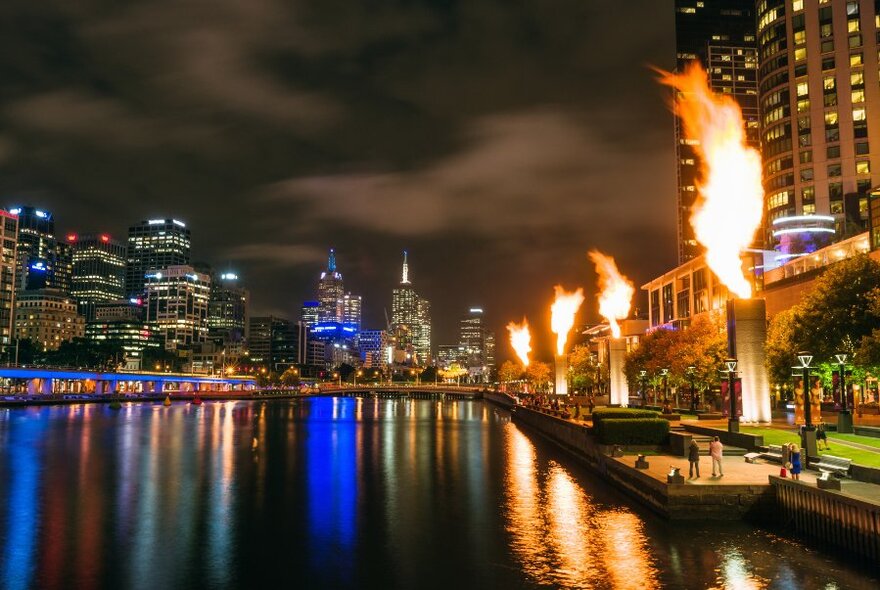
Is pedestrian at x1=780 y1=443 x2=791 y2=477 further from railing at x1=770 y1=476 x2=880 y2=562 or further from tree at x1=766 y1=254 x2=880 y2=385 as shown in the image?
tree at x1=766 y1=254 x2=880 y2=385

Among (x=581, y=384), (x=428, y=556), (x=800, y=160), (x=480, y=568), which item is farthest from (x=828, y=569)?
(x=800, y=160)

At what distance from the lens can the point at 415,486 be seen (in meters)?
47.8

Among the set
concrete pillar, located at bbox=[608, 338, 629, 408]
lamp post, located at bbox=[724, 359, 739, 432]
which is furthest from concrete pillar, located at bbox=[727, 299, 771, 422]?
concrete pillar, located at bbox=[608, 338, 629, 408]

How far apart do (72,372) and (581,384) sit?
126982 millimetres

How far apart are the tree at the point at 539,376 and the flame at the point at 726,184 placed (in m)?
119

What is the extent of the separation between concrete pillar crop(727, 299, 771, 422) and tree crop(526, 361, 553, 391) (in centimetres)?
12120

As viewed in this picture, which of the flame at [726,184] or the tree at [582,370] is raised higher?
the flame at [726,184]

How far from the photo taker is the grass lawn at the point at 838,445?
34056mm

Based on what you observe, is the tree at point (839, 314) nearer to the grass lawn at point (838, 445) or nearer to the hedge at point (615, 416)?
the grass lawn at point (838, 445)

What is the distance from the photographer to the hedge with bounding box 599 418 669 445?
47.7 m

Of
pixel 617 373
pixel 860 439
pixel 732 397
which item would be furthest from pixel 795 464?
pixel 617 373

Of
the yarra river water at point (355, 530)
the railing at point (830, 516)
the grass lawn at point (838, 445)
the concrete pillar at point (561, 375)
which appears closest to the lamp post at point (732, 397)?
the grass lawn at point (838, 445)

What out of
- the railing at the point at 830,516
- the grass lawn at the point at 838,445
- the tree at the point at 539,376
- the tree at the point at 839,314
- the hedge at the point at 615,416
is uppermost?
the tree at the point at 839,314

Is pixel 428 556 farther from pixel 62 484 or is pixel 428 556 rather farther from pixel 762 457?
pixel 62 484
